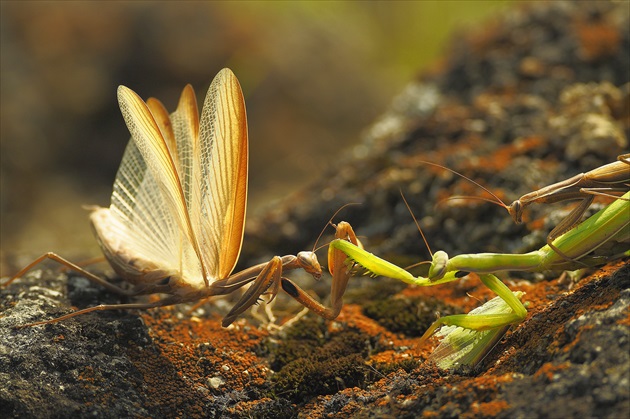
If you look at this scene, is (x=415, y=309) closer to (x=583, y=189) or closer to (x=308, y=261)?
(x=308, y=261)

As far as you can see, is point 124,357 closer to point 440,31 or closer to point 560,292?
point 560,292

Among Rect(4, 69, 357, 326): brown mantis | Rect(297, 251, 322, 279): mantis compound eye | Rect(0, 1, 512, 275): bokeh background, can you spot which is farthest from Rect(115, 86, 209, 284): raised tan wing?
Rect(0, 1, 512, 275): bokeh background

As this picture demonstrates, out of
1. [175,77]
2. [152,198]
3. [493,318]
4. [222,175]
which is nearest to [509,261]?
[493,318]

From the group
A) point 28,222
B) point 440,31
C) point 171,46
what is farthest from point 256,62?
point 28,222

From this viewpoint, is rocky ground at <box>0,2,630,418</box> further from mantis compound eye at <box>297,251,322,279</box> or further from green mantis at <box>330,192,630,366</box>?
mantis compound eye at <box>297,251,322,279</box>

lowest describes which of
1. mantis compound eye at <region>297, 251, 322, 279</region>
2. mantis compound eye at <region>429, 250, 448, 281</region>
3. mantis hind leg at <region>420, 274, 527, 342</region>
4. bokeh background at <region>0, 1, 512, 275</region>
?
mantis hind leg at <region>420, 274, 527, 342</region>
